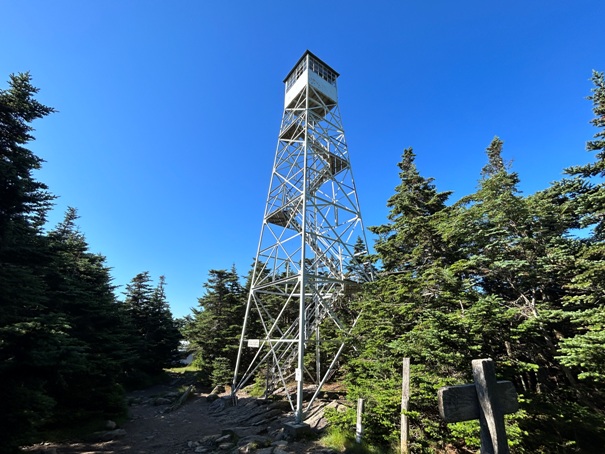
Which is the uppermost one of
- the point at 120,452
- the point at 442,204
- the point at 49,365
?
the point at 442,204

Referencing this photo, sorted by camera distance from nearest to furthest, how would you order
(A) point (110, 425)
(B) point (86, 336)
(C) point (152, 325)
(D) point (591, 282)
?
(D) point (591, 282) < (A) point (110, 425) < (B) point (86, 336) < (C) point (152, 325)

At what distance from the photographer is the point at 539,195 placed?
28.4ft

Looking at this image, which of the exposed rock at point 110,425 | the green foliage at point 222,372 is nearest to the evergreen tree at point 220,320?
the green foliage at point 222,372

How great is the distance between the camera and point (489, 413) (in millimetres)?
2428

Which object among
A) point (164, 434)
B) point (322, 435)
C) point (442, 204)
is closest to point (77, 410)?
point (164, 434)

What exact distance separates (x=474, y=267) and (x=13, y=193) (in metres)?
14.3

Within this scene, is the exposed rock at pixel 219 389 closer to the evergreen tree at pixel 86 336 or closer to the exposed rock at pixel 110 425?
the evergreen tree at pixel 86 336

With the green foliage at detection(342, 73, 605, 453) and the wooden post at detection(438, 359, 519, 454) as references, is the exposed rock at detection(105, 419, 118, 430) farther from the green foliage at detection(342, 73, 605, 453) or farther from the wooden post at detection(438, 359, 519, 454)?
the wooden post at detection(438, 359, 519, 454)

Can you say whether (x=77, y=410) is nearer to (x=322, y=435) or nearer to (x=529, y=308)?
(x=322, y=435)

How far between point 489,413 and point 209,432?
463 inches

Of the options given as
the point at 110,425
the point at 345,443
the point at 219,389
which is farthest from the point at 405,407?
the point at 219,389

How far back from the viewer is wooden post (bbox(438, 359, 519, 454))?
2.37 metres

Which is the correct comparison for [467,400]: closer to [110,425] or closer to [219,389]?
[110,425]

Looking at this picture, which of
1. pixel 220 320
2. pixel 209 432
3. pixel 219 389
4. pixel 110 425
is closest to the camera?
pixel 209 432
